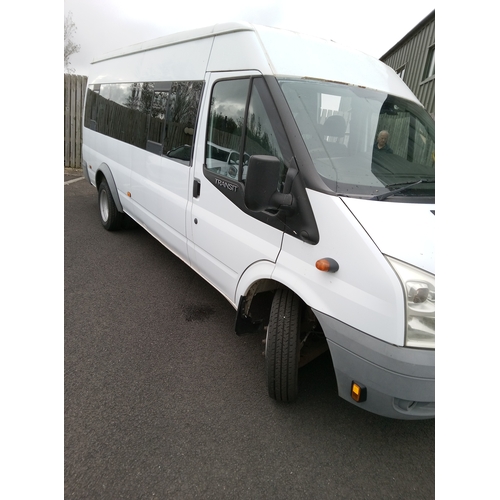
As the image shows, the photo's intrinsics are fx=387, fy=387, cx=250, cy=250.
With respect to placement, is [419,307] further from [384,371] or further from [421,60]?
[421,60]

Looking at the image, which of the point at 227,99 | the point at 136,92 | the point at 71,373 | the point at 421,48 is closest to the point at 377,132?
the point at 227,99

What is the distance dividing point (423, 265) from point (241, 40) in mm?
2079

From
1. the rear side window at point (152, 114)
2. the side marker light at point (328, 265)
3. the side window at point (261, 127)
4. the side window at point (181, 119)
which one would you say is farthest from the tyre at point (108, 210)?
the side marker light at point (328, 265)

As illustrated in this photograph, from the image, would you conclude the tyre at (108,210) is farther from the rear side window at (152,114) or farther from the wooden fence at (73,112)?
the wooden fence at (73,112)

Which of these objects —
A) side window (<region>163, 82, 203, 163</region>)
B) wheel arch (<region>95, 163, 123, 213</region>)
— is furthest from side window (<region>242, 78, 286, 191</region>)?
wheel arch (<region>95, 163, 123, 213</region>)

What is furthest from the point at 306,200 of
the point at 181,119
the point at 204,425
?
the point at 181,119

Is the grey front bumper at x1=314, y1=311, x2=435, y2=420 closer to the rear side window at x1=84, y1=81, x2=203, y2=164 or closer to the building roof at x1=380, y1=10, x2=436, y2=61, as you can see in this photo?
the rear side window at x1=84, y1=81, x2=203, y2=164

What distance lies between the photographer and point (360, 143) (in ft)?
8.36

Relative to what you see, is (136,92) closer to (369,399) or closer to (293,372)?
(293,372)

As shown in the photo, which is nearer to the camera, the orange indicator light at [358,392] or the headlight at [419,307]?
the headlight at [419,307]

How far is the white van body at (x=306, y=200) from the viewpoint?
6.49 feet

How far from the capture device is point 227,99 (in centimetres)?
300

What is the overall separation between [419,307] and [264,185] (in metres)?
1.02

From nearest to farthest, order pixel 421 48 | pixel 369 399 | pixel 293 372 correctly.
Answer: pixel 369 399 < pixel 293 372 < pixel 421 48
